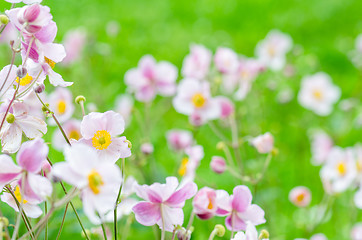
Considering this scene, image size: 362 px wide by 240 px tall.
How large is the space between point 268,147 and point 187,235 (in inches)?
17.9

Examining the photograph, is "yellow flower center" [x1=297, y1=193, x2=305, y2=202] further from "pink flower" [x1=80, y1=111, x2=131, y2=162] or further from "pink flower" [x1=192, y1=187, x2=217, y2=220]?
"pink flower" [x1=80, y1=111, x2=131, y2=162]

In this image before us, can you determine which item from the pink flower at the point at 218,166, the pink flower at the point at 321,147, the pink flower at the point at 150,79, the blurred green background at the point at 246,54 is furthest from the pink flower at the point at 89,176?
the pink flower at the point at 321,147

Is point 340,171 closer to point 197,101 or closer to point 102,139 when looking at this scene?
point 197,101

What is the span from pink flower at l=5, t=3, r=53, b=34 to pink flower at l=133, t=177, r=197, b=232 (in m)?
0.20

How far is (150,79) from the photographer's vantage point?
4.32 ft

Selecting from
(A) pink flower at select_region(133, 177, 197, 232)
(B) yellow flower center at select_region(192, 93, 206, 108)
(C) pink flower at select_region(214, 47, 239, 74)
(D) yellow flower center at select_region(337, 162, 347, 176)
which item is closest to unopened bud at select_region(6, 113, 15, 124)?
(A) pink flower at select_region(133, 177, 197, 232)

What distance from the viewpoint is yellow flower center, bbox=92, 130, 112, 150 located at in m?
0.58

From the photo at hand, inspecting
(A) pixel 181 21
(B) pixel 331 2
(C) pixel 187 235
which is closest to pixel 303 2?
(B) pixel 331 2

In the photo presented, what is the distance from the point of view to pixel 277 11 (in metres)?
3.33

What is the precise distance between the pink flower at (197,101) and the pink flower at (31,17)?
68cm

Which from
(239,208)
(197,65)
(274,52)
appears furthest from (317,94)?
(239,208)

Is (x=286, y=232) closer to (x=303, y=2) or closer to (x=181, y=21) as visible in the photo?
(x=181, y=21)

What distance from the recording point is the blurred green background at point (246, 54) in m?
1.39

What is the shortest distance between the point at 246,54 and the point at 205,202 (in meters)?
2.13
